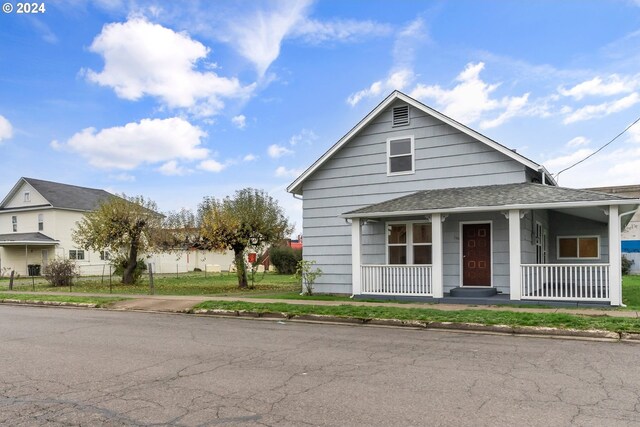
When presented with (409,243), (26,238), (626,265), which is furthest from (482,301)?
(26,238)

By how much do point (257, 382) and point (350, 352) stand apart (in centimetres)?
231

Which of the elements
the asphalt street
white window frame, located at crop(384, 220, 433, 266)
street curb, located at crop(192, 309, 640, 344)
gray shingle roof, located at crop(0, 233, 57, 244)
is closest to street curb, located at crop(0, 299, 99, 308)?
street curb, located at crop(192, 309, 640, 344)

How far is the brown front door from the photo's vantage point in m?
15.3

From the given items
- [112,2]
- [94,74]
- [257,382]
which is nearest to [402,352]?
[257,382]

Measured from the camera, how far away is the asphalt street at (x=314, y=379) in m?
4.85

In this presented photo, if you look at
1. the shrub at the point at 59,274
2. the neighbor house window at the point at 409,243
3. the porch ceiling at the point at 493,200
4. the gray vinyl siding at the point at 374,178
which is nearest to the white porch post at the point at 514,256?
the porch ceiling at the point at 493,200

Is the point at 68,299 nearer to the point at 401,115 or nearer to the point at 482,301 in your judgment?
the point at 401,115

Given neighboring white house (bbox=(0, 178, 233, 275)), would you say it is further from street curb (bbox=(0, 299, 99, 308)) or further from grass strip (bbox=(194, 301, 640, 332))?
grass strip (bbox=(194, 301, 640, 332))

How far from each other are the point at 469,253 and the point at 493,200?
98.1 inches

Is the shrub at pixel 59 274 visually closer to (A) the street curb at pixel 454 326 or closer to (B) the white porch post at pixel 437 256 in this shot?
(A) the street curb at pixel 454 326

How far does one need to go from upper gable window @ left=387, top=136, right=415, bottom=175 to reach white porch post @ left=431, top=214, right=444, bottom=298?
2.73 m

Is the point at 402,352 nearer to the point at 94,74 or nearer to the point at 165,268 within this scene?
the point at 94,74

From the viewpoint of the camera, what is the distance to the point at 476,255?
1547 cm

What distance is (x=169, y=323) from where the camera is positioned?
1184cm
